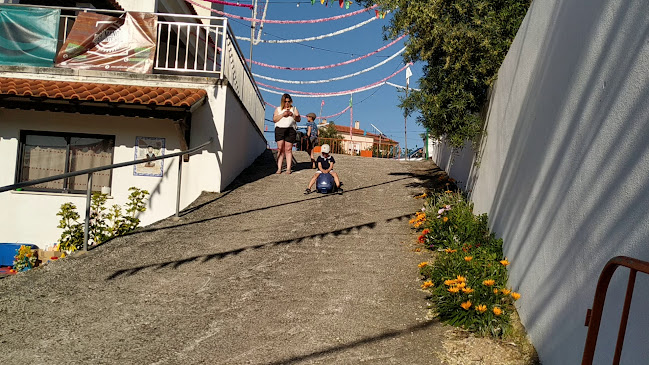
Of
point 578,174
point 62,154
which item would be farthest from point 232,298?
point 62,154

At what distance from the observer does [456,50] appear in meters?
7.69

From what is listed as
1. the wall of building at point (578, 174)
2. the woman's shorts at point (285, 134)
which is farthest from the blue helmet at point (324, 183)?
the wall of building at point (578, 174)

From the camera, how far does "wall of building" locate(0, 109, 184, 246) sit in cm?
945

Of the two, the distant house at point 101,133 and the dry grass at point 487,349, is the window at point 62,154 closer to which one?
the distant house at point 101,133

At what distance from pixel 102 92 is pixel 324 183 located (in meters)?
4.25

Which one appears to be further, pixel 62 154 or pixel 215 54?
pixel 62 154

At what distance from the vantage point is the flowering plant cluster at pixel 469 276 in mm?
4297

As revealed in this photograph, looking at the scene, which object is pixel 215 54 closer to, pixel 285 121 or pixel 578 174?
pixel 285 121

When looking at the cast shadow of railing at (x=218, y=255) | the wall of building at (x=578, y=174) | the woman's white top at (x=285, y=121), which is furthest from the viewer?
the woman's white top at (x=285, y=121)

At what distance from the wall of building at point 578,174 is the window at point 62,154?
7224mm

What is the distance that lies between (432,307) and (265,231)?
10.4ft

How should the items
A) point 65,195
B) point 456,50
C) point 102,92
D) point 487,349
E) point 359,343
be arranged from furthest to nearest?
point 65,195 < point 102,92 < point 456,50 < point 359,343 < point 487,349

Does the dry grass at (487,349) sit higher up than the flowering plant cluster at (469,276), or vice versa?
the flowering plant cluster at (469,276)

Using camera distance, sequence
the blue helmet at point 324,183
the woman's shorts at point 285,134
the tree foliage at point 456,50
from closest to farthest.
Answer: the tree foliage at point 456,50
the blue helmet at point 324,183
the woman's shorts at point 285,134
